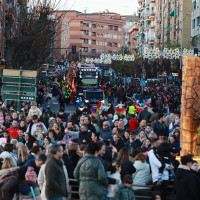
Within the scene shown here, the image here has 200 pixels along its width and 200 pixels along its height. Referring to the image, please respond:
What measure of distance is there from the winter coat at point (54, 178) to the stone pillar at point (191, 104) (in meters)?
7.38

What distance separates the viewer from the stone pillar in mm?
16516

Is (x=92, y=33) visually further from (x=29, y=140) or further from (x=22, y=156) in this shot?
(x=22, y=156)

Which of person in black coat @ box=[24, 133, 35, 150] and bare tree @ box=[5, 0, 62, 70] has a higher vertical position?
bare tree @ box=[5, 0, 62, 70]

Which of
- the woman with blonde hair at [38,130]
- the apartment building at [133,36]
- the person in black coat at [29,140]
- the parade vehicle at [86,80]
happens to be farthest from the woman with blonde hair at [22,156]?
the apartment building at [133,36]

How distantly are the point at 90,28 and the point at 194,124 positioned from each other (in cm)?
16010

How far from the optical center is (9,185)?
958 centimetres

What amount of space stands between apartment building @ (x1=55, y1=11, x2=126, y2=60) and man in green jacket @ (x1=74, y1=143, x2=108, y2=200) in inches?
6035

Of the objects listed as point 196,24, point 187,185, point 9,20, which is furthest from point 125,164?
point 196,24

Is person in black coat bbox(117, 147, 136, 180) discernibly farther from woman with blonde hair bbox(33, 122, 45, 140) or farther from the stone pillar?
woman with blonde hair bbox(33, 122, 45, 140)

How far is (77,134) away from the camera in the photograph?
17.2m

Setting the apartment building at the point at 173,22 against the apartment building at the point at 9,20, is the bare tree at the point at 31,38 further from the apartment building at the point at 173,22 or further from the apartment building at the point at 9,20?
the apartment building at the point at 173,22

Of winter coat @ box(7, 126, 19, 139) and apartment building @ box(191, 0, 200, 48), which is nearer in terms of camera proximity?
winter coat @ box(7, 126, 19, 139)

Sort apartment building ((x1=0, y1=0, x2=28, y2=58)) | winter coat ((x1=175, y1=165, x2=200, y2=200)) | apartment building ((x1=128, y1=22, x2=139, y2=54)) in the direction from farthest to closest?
apartment building ((x1=128, y1=22, x2=139, y2=54))
apartment building ((x1=0, y1=0, x2=28, y2=58))
winter coat ((x1=175, y1=165, x2=200, y2=200))

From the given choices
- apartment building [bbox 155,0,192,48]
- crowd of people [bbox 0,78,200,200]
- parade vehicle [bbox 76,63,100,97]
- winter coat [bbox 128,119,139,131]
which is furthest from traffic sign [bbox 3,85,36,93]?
apartment building [bbox 155,0,192,48]
